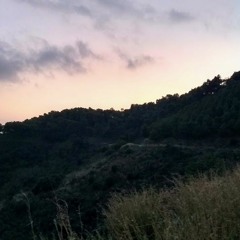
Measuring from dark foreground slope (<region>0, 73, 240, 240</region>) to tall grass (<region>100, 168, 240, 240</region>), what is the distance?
1505 centimetres

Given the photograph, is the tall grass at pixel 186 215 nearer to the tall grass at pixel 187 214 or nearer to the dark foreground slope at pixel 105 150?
the tall grass at pixel 187 214

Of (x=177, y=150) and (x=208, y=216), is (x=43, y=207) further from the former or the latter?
(x=208, y=216)

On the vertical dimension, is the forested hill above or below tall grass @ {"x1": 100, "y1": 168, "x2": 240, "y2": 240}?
above

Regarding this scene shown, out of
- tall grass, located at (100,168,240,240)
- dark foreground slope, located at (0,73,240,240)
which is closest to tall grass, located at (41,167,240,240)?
tall grass, located at (100,168,240,240)

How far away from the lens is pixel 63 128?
71.9 meters

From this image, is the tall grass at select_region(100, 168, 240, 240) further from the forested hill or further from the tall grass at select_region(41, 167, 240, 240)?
the forested hill

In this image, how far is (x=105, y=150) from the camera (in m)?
53.9

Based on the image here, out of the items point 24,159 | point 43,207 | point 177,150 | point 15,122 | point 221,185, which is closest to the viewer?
point 221,185

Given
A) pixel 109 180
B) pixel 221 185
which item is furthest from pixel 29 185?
pixel 221 185

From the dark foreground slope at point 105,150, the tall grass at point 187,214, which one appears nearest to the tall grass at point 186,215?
the tall grass at point 187,214

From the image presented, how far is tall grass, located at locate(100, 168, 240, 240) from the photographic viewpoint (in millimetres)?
3754

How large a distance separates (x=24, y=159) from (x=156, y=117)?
1860 centimetres

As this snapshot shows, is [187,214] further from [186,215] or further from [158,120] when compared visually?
[158,120]

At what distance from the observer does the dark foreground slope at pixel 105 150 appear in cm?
3152
